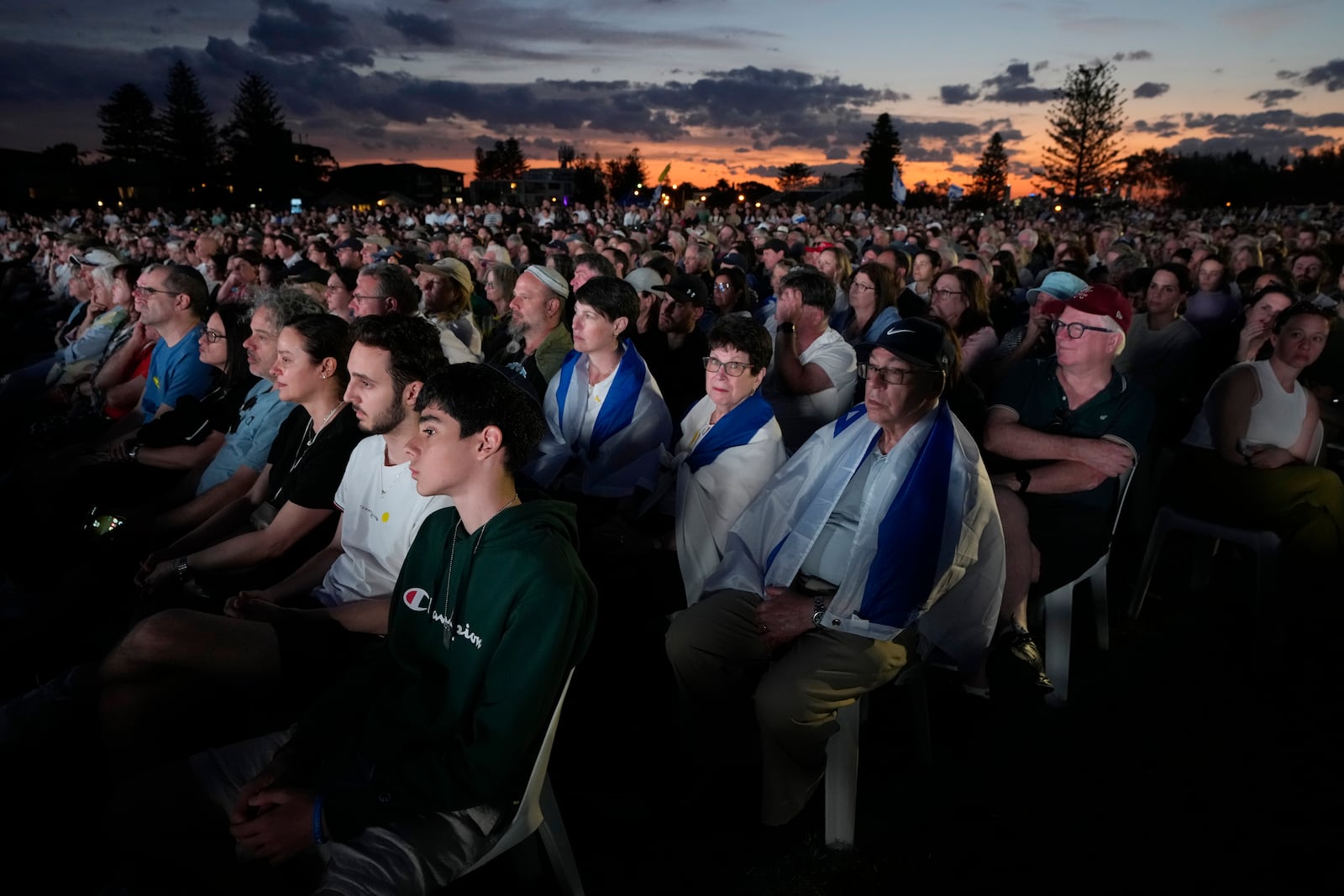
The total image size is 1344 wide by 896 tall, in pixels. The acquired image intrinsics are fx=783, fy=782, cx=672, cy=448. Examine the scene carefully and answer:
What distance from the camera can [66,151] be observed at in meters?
71.4

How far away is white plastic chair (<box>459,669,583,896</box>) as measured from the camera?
1918mm

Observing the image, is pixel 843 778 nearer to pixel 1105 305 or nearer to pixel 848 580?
pixel 848 580

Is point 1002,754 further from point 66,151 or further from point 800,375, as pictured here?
point 66,151

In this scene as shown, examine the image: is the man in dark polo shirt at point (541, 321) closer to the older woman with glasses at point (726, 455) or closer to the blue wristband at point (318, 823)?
the older woman with glasses at point (726, 455)

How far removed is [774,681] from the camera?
2.55m

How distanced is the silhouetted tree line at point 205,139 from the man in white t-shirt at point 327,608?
251 ft

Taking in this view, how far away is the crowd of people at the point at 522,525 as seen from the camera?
191 centimetres

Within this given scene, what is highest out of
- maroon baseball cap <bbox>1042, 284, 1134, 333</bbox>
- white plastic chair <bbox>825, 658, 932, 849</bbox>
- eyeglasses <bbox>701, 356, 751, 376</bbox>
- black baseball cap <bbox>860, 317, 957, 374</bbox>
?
maroon baseball cap <bbox>1042, 284, 1134, 333</bbox>

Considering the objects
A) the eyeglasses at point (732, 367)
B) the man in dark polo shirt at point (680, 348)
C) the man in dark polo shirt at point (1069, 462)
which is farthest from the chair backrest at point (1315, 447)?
the man in dark polo shirt at point (680, 348)

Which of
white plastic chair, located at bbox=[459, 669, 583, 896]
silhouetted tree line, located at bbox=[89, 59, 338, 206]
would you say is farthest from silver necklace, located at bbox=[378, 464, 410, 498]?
silhouetted tree line, located at bbox=[89, 59, 338, 206]

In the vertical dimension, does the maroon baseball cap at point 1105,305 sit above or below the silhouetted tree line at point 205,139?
below

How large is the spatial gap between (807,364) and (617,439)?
1.34 meters

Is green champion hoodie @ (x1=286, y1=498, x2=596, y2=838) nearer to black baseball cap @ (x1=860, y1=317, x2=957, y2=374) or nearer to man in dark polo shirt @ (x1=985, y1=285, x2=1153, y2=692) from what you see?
black baseball cap @ (x1=860, y1=317, x2=957, y2=374)

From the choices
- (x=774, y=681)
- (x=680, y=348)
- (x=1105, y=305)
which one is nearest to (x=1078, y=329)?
(x=1105, y=305)
